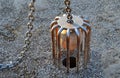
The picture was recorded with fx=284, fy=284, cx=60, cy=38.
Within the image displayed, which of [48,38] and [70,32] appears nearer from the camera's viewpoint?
[70,32]

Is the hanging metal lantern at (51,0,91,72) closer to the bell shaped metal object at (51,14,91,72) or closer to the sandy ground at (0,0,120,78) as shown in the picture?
the bell shaped metal object at (51,14,91,72)

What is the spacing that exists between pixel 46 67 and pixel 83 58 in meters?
0.46

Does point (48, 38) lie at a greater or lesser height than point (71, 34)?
lesser

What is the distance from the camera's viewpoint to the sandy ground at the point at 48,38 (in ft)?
11.0

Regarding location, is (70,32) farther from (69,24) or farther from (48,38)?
(48,38)

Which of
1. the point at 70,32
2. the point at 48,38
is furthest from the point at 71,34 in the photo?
the point at 48,38

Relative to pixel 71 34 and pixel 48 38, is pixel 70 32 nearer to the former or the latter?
pixel 71 34

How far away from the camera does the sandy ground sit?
3.35 metres

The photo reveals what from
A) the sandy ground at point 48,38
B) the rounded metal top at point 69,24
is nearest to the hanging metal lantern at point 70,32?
the rounded metal top at point 69,24

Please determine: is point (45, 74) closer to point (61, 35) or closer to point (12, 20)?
point (61, 35)

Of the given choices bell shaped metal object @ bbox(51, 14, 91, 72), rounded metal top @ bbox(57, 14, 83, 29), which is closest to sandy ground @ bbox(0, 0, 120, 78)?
bell shaped metal object @ bbox(51, 14, 91, 72)

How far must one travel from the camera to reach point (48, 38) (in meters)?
3.82

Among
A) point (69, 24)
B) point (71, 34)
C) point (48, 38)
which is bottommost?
point (48, 38)

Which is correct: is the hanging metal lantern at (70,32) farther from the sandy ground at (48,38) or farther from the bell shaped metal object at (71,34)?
the sandy ground at (48,38)
